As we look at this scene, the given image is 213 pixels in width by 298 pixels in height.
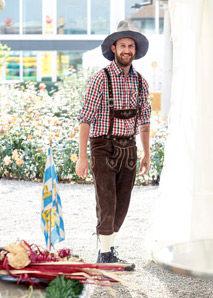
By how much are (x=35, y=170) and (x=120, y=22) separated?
14.2 feet

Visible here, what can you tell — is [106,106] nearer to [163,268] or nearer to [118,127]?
[118,127]

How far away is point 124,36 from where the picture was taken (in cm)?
488

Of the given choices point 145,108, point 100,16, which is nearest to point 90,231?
point 145,108

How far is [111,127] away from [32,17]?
75.9 feet

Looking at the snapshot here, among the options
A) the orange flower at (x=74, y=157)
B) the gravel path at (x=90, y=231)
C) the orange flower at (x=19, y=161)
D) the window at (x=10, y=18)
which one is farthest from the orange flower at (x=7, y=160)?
the window at (x=10, y=18)

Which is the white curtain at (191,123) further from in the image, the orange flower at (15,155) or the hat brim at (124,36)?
the orange flower at (15,155)

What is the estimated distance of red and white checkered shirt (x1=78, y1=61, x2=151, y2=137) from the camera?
15.6 feet

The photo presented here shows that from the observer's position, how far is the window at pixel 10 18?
26375 mm

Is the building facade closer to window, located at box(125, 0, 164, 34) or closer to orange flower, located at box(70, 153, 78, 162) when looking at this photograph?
window, located at box(125, 0, 164, 34)

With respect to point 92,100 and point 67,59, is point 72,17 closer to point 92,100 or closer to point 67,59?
point 67,59

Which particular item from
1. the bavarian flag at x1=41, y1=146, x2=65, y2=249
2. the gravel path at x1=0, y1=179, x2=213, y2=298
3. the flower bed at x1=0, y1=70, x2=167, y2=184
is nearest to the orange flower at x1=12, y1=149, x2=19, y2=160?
the flower bed at x1=0, y1=70, x2=167, y2=184

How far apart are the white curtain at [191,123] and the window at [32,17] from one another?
870 inches

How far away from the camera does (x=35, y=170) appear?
9031mm

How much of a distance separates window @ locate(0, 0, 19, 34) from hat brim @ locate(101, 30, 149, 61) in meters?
21.5
